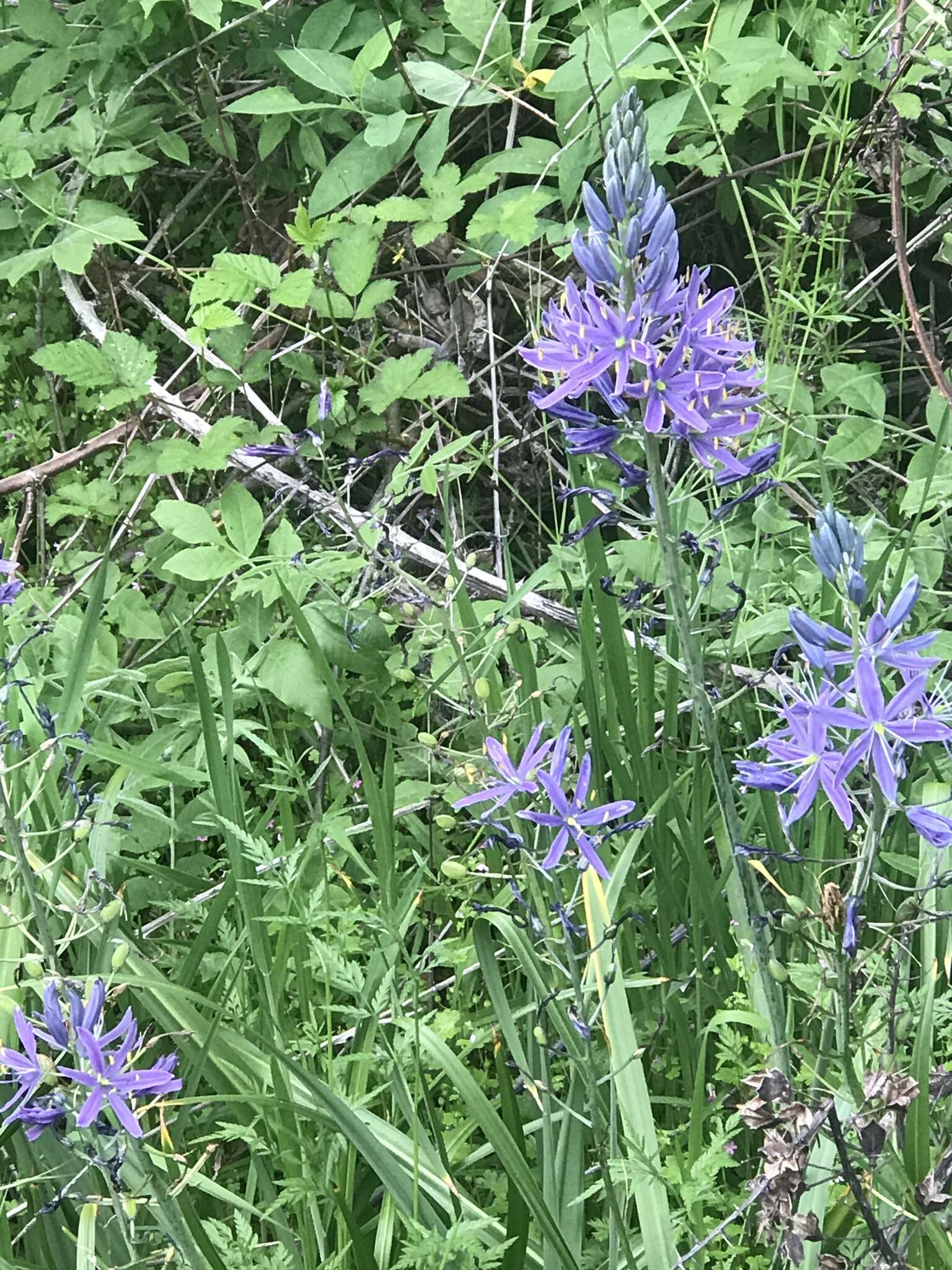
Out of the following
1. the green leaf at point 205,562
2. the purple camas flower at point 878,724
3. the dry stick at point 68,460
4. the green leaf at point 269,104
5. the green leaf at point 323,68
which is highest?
the green leaf at point 323,68

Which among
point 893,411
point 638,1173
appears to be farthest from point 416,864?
point 893,411

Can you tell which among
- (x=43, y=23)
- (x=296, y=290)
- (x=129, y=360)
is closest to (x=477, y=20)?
(x=296, y=290)

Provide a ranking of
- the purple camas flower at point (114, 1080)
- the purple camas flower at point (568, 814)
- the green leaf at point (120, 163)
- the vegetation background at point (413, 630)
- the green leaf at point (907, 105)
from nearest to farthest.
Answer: the purple camas flower at point (114, 1080), the purple camas flower at point (568, 814), the vegetation background at point (413, 630), the green leaf at point (907, 105), the green leaf at point (120, 163)

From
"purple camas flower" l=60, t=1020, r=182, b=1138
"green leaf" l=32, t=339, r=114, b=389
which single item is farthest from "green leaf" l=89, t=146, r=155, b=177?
"purple camas flower" l=60, t=1020, r=182, b=1138

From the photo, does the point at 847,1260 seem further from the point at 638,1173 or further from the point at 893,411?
the point at 893,411

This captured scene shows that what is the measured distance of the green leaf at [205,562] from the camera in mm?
2258

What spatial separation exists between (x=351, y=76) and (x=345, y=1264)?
2396 mm

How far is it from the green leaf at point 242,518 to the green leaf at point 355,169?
799 millimetres

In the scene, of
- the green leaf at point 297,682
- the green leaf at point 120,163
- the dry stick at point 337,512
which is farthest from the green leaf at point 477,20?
the green leaf at point 297,682

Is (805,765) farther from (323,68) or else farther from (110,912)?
(323,68)

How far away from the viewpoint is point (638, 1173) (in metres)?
1.24

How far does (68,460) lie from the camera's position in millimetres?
3174

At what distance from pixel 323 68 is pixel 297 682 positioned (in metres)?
1.54

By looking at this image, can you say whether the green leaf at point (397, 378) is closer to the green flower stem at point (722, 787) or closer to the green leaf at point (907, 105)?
the green leaf at point (907, 105)
